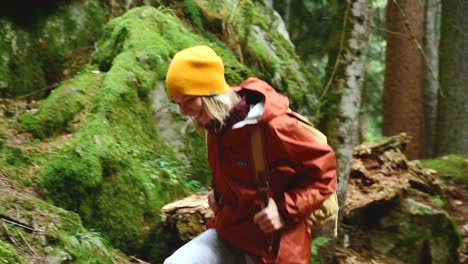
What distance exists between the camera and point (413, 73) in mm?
12148

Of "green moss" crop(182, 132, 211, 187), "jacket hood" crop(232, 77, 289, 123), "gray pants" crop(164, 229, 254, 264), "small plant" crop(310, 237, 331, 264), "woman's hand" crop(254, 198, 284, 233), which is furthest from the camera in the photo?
"green moss" crop(182, 132, 211, 187)

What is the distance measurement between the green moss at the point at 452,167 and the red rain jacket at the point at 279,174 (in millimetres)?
7765

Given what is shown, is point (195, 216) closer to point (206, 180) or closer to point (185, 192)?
point (185, 192)

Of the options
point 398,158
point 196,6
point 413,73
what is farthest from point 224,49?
point 413,73

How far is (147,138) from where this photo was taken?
6.80 metres

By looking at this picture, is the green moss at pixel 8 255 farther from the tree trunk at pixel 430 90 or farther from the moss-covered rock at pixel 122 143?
the tree trunk at pixel 430 90

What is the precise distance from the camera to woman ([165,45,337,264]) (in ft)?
10.7

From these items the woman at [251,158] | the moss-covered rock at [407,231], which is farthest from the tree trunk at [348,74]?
the woman at [251,158]

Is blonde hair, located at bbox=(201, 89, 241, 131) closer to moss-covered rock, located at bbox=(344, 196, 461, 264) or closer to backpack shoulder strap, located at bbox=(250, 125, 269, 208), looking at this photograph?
backpack shoulder strap, located at bbox=(250, 125, 269, 208)

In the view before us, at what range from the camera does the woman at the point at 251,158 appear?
3254 mm

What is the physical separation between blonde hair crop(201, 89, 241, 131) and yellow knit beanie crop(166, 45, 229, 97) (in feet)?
0.09

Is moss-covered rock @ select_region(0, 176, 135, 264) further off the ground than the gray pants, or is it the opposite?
the gray pants

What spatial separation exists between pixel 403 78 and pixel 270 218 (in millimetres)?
9456

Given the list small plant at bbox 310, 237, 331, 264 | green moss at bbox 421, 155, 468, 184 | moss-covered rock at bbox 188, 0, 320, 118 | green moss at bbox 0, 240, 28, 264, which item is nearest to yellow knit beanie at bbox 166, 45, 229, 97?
green moss at bbox 0, 240, 28, 264
